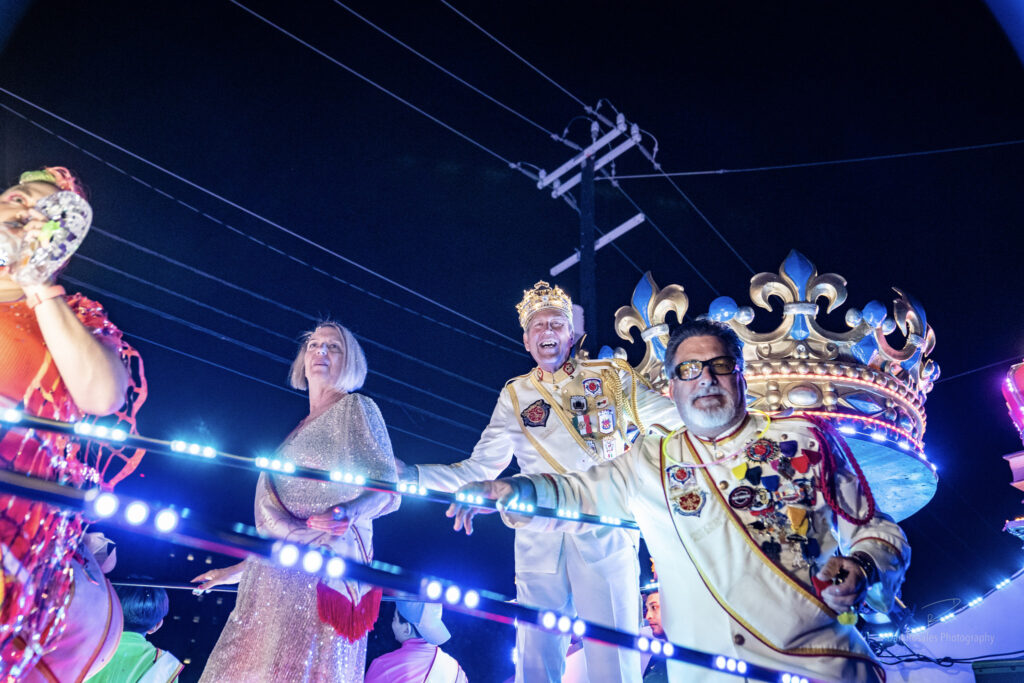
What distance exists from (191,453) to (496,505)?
99 cm

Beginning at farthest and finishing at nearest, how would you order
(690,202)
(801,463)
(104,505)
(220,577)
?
(690,202) → (220,577) → (801,463) → (104,505)

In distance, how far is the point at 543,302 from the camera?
4.41 meters

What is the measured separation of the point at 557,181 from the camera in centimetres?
1034

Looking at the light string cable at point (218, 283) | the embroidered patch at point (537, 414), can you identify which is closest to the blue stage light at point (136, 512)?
the embroidered patch at point (537, 414)

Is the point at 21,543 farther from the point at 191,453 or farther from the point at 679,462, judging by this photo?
the point at 679,462

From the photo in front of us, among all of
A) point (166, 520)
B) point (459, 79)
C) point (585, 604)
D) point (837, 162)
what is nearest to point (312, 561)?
point (166, 520)

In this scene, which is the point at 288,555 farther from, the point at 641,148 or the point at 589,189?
the point at 641,148

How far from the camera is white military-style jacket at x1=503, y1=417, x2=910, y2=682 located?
7.23 ft

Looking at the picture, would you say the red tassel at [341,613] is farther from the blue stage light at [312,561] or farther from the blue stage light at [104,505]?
the blue stage light at [104,505]

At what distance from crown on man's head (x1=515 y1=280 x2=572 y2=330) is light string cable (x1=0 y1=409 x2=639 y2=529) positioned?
6.61 feet

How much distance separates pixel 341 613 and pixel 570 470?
1501mm

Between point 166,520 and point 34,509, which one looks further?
point 34,509

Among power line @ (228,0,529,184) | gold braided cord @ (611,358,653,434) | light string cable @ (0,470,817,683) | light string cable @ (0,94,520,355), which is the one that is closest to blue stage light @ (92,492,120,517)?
light string cable @ (0,470,817,683)

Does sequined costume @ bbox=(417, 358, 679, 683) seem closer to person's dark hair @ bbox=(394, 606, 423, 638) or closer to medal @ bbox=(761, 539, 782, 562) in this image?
medal @ bbox=(761, 539, 782, 562)
